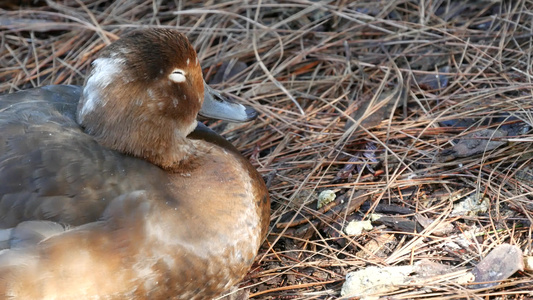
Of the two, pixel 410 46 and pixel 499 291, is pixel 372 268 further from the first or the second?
pixel 410 46

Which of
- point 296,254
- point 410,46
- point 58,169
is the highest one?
point 58,169

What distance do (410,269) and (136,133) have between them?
115 centimetres

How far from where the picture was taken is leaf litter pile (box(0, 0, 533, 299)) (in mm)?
2488

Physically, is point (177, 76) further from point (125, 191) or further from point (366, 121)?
point (366, 121)

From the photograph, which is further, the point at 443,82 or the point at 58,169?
the point at 443,82

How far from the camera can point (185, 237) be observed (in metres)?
2.27

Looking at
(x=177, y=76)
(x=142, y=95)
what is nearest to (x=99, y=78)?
(x=142, y=95)

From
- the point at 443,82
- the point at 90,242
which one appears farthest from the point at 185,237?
the point at 443,82

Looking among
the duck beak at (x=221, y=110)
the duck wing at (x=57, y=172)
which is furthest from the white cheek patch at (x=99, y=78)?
the duck beak at (x=221, y=110)

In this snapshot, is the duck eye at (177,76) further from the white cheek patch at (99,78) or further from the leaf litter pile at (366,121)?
the leaf litter pile at (366,121)

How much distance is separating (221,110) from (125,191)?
2.08 ft

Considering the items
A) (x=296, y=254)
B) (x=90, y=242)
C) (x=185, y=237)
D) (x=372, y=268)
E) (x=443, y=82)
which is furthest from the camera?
(x=443, y=82)

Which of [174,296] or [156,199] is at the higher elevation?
[156,199]

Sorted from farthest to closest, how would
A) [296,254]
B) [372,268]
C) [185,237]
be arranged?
1. [296,254]
2. [372,268]
3. [185,237]
